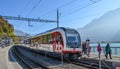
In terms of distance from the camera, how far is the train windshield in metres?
24.2

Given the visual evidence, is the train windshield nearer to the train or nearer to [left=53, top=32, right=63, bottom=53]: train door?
the train

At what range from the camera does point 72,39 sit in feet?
80.7

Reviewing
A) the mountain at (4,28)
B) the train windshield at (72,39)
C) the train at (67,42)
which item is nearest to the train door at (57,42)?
the train at (67,42)

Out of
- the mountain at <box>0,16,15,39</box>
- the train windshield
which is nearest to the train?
the train windshield

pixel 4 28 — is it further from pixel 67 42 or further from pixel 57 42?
pixel 67 42

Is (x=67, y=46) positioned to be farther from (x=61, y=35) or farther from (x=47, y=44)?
(x=47, y=44)

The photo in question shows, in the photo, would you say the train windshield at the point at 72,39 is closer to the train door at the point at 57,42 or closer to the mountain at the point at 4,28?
the train door at the point at 57,42

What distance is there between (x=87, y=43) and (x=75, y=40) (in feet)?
10.9

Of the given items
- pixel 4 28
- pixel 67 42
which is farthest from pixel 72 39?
pixel 4 28

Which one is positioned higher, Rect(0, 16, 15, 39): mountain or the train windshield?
Rect(0, 16, 15, 39): mountain

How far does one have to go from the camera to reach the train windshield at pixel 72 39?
24.2m

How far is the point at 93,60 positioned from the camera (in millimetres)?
22484

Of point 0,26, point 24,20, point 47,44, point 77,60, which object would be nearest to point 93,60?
point 77,60

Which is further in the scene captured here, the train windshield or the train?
the train windshield
